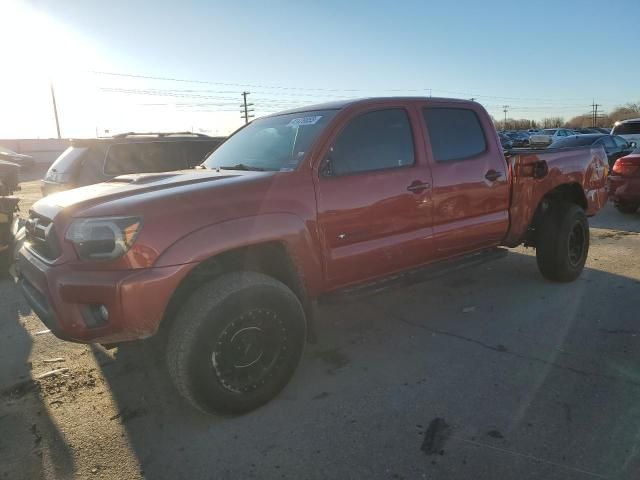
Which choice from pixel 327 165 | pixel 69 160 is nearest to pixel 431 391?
pixel 327 165

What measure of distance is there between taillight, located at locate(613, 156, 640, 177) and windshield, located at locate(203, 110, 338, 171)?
26.2ft

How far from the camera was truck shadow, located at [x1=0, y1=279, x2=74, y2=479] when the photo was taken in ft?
8.29

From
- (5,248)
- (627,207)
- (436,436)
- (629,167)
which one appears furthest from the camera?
(627,207)

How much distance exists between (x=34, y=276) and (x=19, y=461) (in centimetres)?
104

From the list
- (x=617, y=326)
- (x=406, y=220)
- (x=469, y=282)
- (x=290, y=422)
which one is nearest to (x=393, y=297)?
(x=469, y=282)

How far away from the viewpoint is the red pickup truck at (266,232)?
8.63 feet

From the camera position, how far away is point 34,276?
291 cm

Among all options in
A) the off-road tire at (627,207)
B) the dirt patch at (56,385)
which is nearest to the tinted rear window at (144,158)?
the dirt patch at (56,385)

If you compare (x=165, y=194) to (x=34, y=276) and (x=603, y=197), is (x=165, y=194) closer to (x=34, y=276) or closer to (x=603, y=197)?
(x=34, y=276)

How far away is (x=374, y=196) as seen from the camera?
11.4 feet

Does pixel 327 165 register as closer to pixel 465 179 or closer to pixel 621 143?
pixel 465 179

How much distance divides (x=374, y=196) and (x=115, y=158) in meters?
4.89

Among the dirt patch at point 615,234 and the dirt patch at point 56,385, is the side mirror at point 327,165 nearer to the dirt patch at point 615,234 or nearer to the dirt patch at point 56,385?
the dirt patch at point 56,385

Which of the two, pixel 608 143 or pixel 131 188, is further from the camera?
pixel 608 143
